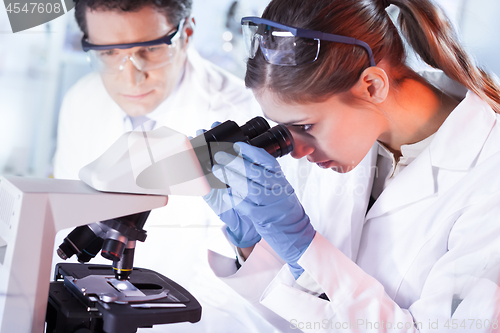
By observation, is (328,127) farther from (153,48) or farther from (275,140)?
(153,48)

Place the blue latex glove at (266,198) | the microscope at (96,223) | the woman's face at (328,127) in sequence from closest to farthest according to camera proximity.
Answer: the microscope at (96,223), the blue latex glove at (266,198), the woman's face at (328,127)

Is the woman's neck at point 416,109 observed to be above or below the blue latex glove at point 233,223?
above

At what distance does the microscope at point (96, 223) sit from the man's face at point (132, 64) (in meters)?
0.30

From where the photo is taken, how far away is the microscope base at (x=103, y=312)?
61 cm

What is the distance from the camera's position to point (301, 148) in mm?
874

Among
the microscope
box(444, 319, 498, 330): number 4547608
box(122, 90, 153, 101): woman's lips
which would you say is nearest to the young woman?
box(444, 319, 498, 330): number 4547608

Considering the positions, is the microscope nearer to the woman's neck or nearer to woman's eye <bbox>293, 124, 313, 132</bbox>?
woman's eye <bbox>293, 124, 313, 132</bbox>

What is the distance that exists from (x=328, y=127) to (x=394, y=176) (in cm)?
21

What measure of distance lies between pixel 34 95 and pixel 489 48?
1003 mm

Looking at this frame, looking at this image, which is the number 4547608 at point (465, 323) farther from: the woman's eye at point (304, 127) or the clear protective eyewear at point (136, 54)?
the clear protective eyewear at point (136, 54)

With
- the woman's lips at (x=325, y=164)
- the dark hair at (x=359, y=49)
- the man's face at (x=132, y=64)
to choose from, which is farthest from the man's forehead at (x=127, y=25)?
the woman's lips at (x=325, y=164)

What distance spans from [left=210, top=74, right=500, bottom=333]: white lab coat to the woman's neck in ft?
0.10

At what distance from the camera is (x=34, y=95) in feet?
3.05

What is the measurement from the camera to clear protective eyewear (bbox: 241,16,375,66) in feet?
2.55
